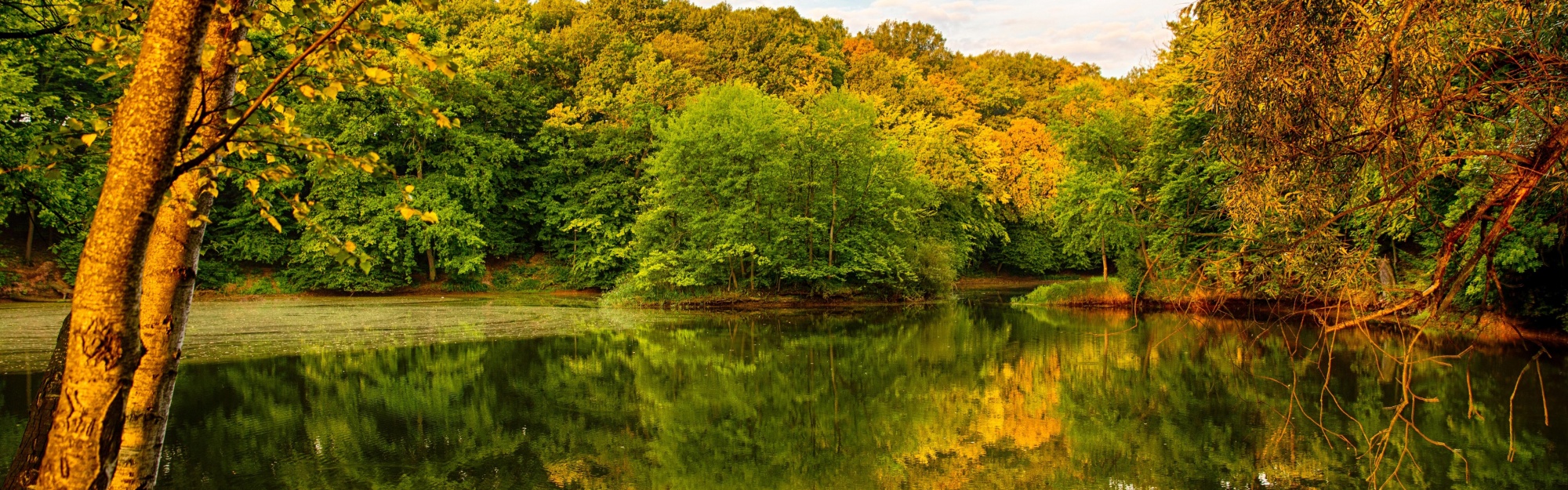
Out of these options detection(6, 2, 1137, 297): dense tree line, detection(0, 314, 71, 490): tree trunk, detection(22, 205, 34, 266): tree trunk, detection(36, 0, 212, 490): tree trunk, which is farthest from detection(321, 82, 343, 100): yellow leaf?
detection(22, 205, 34, 266): tree trunk

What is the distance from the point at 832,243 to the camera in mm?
27875

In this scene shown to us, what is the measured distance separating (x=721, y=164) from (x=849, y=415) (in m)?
18.2

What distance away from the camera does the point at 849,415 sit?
10.4 metres

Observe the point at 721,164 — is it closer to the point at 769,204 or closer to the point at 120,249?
the point at 769,204

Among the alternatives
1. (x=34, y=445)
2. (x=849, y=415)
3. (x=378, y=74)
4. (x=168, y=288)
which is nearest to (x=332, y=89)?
(x=378, y=74)

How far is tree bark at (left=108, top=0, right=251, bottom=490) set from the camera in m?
3.16

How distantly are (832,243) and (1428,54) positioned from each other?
23.8m

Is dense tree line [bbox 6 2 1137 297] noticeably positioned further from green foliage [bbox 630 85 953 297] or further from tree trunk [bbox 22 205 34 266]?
tree trunk [bbox 22 205 34 266]

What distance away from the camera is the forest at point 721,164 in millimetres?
3080

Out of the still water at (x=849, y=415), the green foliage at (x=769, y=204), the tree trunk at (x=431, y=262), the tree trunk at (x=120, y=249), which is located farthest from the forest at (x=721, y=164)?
the still water at (x=849, y=415)

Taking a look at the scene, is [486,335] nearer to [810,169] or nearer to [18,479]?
[810,169]

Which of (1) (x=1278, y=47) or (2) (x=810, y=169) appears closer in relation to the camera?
(1) (x=1278, y=47)

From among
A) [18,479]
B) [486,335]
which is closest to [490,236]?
[486,335]

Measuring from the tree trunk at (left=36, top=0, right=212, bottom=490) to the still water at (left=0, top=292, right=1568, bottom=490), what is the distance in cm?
451
